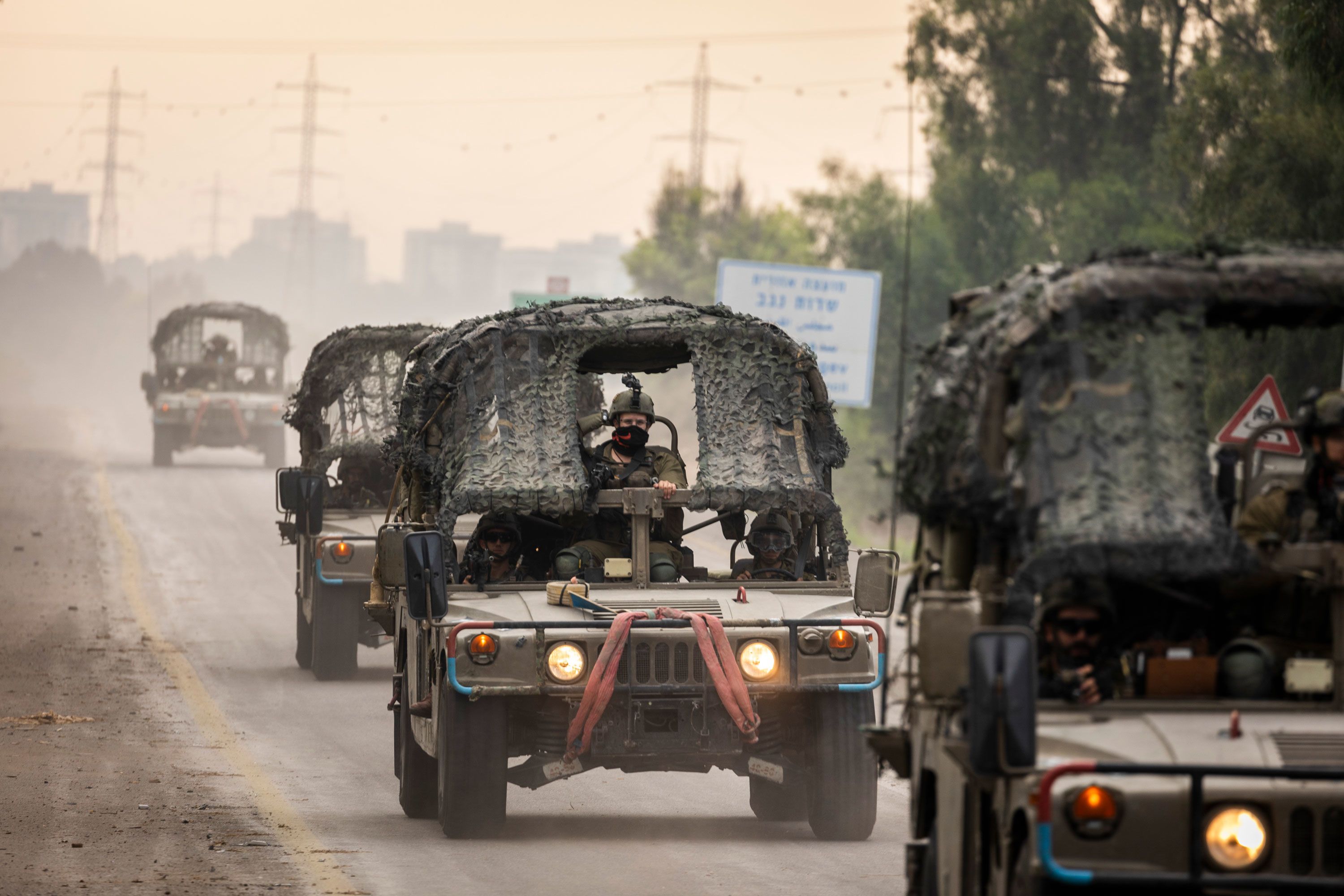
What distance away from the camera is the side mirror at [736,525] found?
39.0 feet

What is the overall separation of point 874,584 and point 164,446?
3315cm

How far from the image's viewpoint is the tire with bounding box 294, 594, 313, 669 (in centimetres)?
1891

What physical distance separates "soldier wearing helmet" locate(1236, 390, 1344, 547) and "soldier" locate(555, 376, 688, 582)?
16.5ft

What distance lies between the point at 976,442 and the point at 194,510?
2977 centimetres

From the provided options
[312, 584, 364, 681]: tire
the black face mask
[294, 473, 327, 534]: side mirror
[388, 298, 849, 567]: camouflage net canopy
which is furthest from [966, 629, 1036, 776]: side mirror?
[312, 584, 364, 681]: tire

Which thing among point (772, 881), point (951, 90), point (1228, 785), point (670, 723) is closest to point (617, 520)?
point (670, 723)

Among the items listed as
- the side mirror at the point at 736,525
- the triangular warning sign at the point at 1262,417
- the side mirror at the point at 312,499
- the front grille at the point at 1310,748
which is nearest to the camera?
the front grille at the point at 1310,748

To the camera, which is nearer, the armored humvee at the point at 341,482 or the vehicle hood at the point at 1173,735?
the vehicle hood at the point at 1173,735

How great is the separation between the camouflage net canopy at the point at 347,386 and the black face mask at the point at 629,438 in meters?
8.50

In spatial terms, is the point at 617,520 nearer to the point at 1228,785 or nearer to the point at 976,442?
the point at 976,442

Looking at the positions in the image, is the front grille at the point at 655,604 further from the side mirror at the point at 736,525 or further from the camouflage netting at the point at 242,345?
the camouflage netting at the point at 242,345

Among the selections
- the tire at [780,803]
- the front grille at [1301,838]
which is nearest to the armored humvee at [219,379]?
the tire at [780,803]

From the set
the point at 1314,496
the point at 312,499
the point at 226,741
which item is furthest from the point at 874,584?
the point at 312,499

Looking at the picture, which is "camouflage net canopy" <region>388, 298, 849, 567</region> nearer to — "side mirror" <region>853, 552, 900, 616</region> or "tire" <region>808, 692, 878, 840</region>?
"side mirror" <region>853, 552, 900, 616</region>
